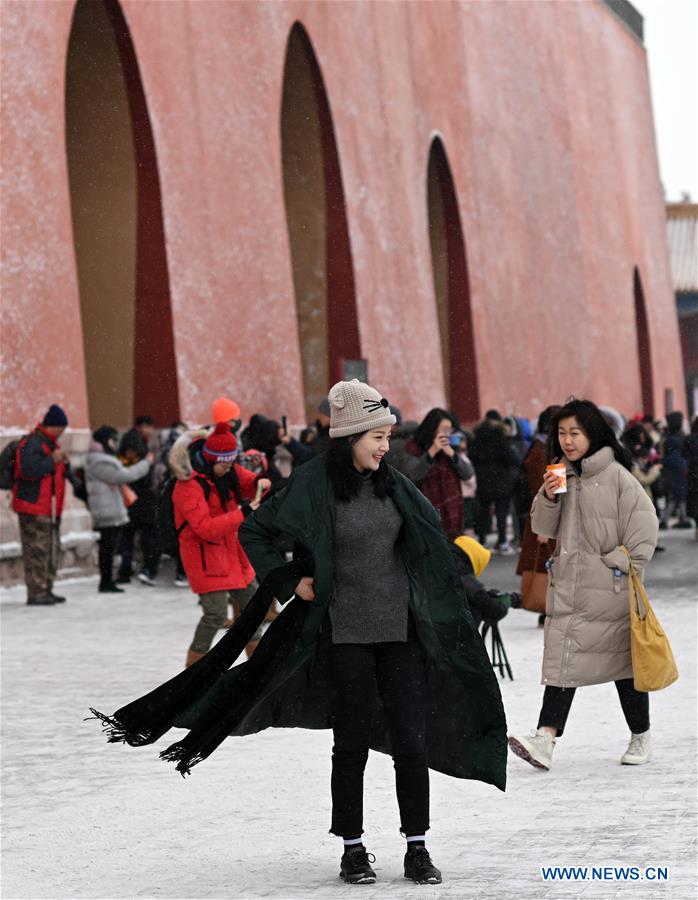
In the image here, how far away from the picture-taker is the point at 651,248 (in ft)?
149

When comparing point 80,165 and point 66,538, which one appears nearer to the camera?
point 66,538

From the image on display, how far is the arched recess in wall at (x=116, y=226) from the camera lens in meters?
18.0

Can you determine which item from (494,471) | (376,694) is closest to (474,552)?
(376,694)

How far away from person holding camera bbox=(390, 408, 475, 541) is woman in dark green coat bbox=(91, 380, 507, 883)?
184 inches

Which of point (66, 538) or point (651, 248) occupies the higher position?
point (651, 248)

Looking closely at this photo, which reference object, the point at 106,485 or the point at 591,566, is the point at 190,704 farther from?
the point at 106,485

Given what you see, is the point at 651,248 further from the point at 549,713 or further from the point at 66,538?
the point at 549,713

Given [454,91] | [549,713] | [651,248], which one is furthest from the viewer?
[651,248]

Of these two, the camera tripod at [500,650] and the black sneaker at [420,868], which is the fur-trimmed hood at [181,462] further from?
the black sneaker at [420,868]

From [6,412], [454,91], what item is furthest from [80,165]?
[454,91]

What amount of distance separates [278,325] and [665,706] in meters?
12.6

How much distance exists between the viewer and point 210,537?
9344 millimetres

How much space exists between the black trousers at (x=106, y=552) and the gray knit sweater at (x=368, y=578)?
9.75 m

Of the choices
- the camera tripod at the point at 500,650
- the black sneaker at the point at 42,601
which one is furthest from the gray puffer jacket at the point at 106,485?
the camera tripod at the point at 500,650
